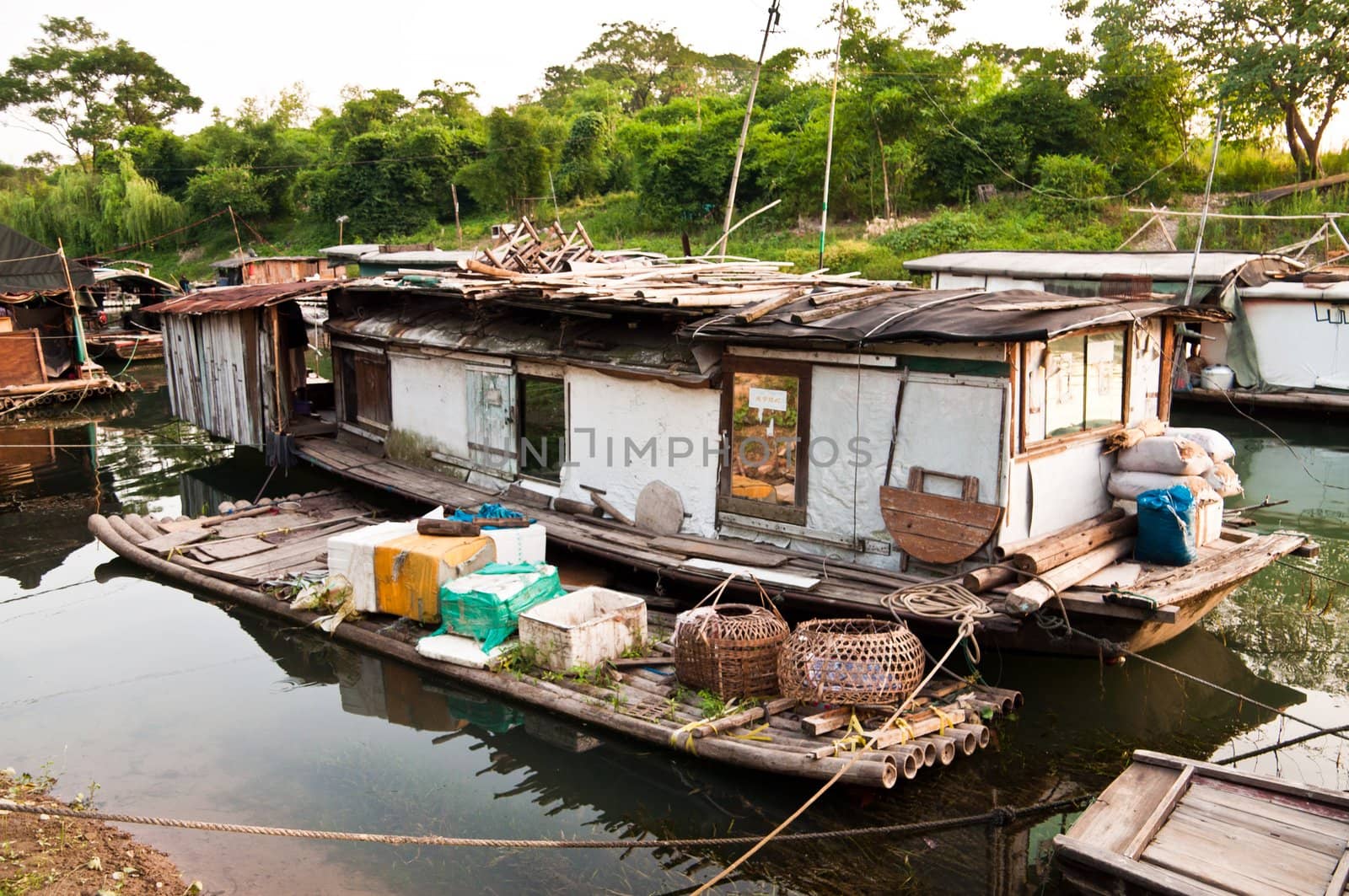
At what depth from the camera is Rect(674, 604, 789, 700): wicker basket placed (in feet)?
23.2

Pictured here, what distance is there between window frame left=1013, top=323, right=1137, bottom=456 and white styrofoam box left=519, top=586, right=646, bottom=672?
3.39 m

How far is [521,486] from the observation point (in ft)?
37.2

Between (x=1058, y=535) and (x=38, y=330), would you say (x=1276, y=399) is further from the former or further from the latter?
(x=38, y=330)

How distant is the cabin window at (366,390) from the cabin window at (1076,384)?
8.84 metres

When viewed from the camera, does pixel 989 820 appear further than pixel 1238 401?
No

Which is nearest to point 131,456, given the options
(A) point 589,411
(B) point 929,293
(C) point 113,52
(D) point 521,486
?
(D) point 521,486

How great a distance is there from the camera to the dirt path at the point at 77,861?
5.42 m

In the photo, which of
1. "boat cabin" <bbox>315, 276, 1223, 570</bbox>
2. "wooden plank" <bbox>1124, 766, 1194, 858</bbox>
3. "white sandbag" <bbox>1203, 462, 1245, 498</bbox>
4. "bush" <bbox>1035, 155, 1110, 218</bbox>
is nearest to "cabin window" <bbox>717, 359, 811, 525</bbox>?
"boat cabin" <bbox>315, 276, 1223, 570</bbox>

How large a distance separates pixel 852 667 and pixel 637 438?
13.3ft

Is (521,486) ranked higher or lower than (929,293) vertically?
lower

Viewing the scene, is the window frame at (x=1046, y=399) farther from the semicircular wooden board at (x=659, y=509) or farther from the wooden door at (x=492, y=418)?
the wooden door at (x=492, y=418)

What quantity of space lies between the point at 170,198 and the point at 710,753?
4638 centimetres

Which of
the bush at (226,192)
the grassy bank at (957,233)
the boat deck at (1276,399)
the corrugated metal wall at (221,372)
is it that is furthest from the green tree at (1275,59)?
the bush at (226,192)

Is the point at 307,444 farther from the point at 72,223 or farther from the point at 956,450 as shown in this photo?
the point at 72,223
